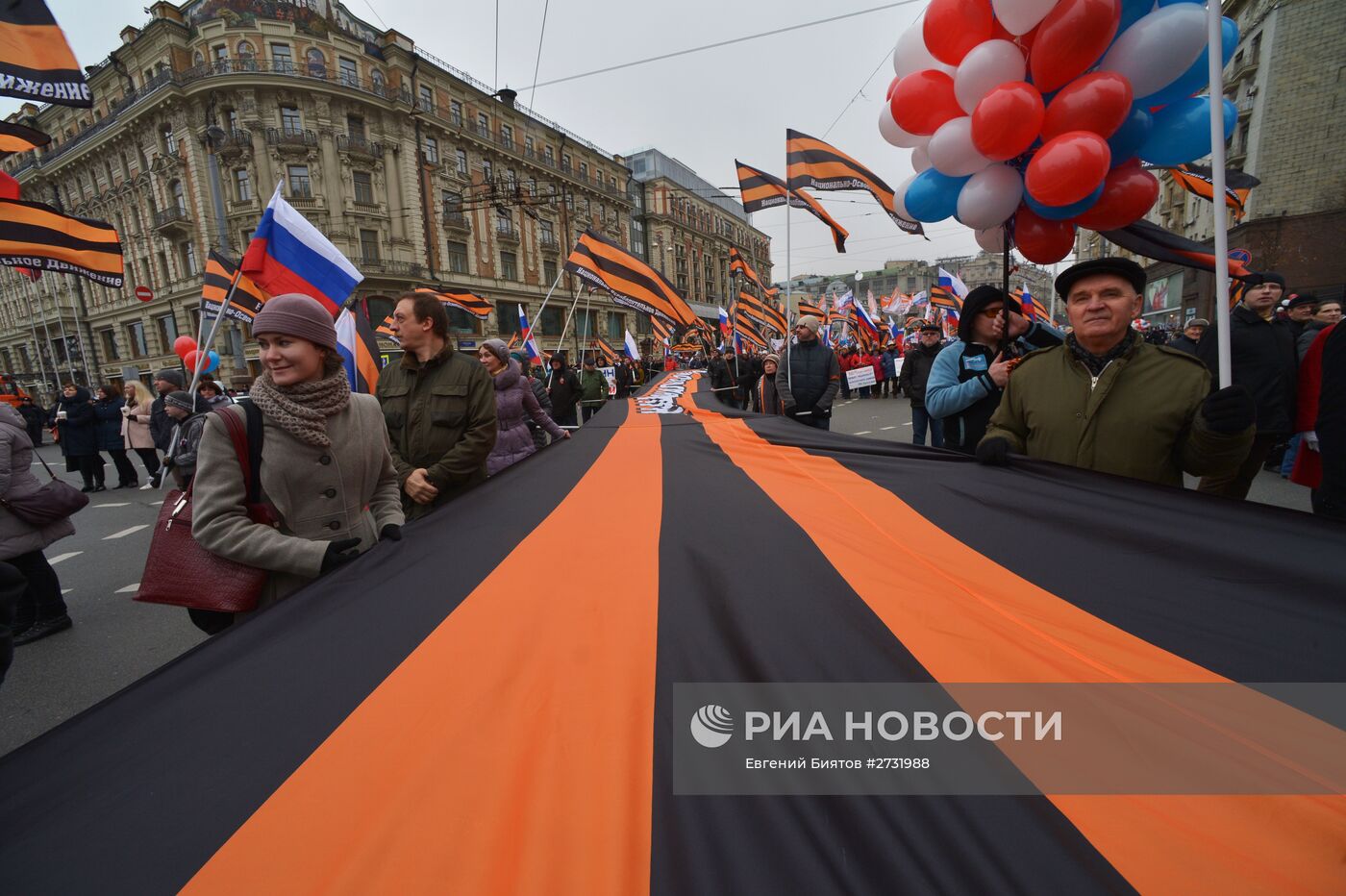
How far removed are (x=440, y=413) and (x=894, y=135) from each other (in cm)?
296

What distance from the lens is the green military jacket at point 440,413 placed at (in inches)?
103

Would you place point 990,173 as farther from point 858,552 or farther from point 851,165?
point 851,165

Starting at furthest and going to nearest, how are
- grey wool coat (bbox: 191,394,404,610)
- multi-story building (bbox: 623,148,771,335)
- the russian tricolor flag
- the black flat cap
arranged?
multi-story building (bbox: 623,148,771,335), the russian tricolor flag, the black flat cap, grey wool coat (bbox: 191,394,404,610)

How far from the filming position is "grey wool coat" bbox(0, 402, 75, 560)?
3068 millimetres

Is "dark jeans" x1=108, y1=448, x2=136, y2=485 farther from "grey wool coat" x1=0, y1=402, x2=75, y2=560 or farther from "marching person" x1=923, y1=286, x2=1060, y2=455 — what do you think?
"marching person" x1=923, y1=286, x2=1060, y2=455

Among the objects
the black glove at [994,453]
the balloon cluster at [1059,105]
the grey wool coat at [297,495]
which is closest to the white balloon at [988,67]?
the balloon cluster at [1059,105]

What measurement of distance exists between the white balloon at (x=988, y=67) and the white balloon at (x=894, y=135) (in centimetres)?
68

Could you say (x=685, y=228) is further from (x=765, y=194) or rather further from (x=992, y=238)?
(x=992, y=238)

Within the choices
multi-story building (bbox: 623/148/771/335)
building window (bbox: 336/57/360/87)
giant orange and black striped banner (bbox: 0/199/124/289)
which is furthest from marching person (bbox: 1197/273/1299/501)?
multi-story building (bbox: 623/148/771/335)

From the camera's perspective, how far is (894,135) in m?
3.14

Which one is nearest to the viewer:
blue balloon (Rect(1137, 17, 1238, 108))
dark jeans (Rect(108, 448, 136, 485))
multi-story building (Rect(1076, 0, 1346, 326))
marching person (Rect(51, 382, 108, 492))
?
blue balloon (Rect(1137, 17, 1238, 108))

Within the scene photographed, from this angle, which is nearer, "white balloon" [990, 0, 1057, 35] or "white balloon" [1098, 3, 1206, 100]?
"white balloon" [1098, 3, 1206, 100]

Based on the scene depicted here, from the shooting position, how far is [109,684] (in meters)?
2.95

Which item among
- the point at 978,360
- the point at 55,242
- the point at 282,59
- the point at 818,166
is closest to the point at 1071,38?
the point at 978,360
